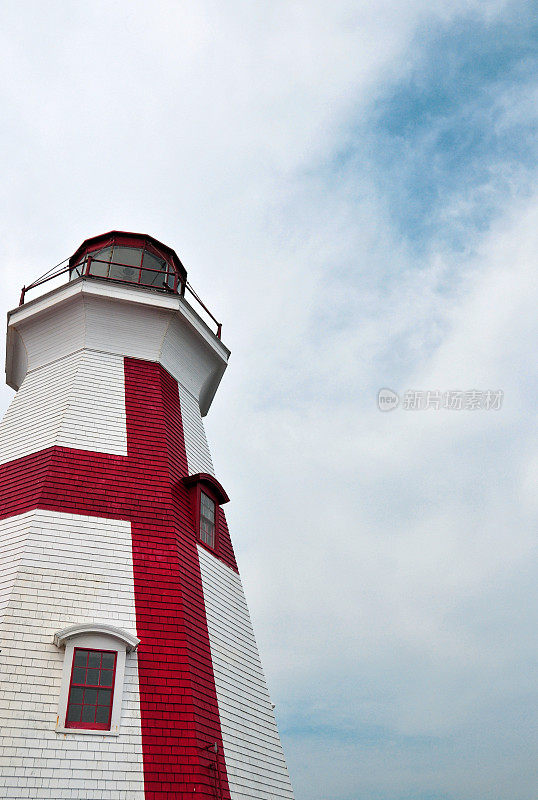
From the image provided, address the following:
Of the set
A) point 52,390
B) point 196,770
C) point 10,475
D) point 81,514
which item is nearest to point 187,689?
point 196,770

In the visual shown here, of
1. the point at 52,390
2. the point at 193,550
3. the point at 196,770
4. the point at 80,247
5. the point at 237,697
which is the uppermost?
the point at 80,247

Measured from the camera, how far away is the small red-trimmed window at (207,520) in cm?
1348

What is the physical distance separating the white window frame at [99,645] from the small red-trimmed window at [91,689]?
63 millimetres

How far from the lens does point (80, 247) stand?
1777 cm

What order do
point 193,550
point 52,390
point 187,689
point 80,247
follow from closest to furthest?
point 187,689 < point 193,550 < point 52,390 < point 80,247

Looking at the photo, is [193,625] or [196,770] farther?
[193,625]

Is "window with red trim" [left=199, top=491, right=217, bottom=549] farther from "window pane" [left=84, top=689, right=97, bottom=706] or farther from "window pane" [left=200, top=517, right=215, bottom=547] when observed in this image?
"window pane" [left=84, top=689, right=97, bottom=706]

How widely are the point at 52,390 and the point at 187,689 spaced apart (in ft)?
23.4

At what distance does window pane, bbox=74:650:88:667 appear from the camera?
9.95m

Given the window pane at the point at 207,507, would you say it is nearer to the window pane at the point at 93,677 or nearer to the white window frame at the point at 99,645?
the white window frame at the point at 99,645

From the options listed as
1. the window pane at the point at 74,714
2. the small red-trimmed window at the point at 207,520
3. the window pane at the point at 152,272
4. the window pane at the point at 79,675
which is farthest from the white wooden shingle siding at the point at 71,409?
the window pane at the point at 74,714

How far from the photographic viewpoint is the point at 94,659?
10023 mm

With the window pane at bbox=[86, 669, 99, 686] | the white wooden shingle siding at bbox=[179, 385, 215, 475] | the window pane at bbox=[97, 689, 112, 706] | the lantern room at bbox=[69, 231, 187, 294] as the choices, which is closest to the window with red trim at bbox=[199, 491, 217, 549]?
the white wooden shingle siding at bbox=[179, 385, 215, 475]

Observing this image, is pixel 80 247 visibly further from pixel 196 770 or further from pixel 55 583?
pixel 196 770
